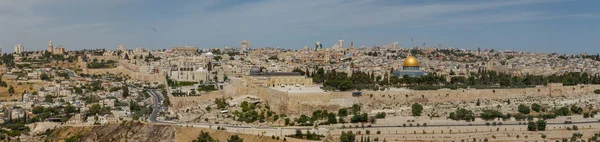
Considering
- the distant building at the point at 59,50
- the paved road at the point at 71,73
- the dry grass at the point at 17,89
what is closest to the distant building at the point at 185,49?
the distant building at the point at 59,50

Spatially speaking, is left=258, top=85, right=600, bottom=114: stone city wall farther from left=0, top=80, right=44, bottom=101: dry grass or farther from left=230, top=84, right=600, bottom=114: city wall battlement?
left=0, top=80, right=44, bottom=101: dry grass

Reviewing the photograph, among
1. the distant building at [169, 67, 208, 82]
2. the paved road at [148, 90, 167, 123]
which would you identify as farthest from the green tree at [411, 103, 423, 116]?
the distant building at [169, 67, 208, 82]

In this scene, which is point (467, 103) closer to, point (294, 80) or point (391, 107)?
point (391, 107)

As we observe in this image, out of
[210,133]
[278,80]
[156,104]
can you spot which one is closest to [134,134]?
[210,133]

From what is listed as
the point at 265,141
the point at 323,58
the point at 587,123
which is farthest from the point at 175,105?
the point at 323,58

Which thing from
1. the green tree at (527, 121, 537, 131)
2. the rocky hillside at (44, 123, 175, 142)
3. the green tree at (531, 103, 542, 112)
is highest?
the green tree at (531, 103, 542, 112)

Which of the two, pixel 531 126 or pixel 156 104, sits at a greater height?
pixel 156 104

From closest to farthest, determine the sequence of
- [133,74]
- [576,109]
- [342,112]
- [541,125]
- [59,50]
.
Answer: [541,125], [342,112], [576,109], [133,74], [59,50]

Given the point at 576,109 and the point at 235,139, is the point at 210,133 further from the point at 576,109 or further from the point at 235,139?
the point at 576,109

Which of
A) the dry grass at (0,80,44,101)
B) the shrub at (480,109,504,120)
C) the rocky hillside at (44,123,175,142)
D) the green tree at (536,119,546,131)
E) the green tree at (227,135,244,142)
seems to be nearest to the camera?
the green tree at (227,135,244,142)
